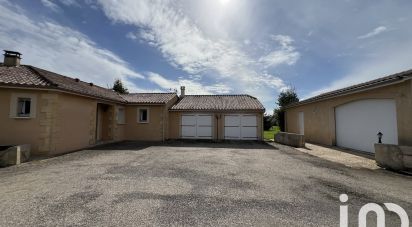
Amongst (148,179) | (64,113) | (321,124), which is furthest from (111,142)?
(321,124)

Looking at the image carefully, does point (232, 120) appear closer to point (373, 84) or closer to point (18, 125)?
point (373, 84)

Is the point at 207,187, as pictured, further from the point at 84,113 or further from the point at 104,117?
the point at 104,117

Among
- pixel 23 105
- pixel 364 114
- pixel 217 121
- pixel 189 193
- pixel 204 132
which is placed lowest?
pixel 189 193

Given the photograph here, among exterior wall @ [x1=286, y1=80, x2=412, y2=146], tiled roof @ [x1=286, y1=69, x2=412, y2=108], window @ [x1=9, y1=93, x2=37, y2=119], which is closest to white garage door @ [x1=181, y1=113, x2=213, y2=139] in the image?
exterior wall @ [x1=286, y1=80, x2=412, y2=146]

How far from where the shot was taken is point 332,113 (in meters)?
13.5

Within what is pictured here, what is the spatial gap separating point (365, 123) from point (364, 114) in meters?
0.47

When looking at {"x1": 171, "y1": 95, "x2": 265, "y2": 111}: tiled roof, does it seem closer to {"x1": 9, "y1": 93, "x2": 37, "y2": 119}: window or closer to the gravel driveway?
{"x1": 9, "y1": 93, "x2": 37, "y2": 119}: window

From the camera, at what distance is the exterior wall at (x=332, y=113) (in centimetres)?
841

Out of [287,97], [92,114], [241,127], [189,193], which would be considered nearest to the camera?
[189,193]

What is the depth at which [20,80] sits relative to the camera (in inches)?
386

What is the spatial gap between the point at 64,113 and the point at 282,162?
35.1 ft


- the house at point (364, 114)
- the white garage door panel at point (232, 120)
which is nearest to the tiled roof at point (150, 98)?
the white garage door panel at point (232, 120)

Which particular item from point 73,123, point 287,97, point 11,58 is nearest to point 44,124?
point 73,123

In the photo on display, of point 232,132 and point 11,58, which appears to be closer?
point 11,58
